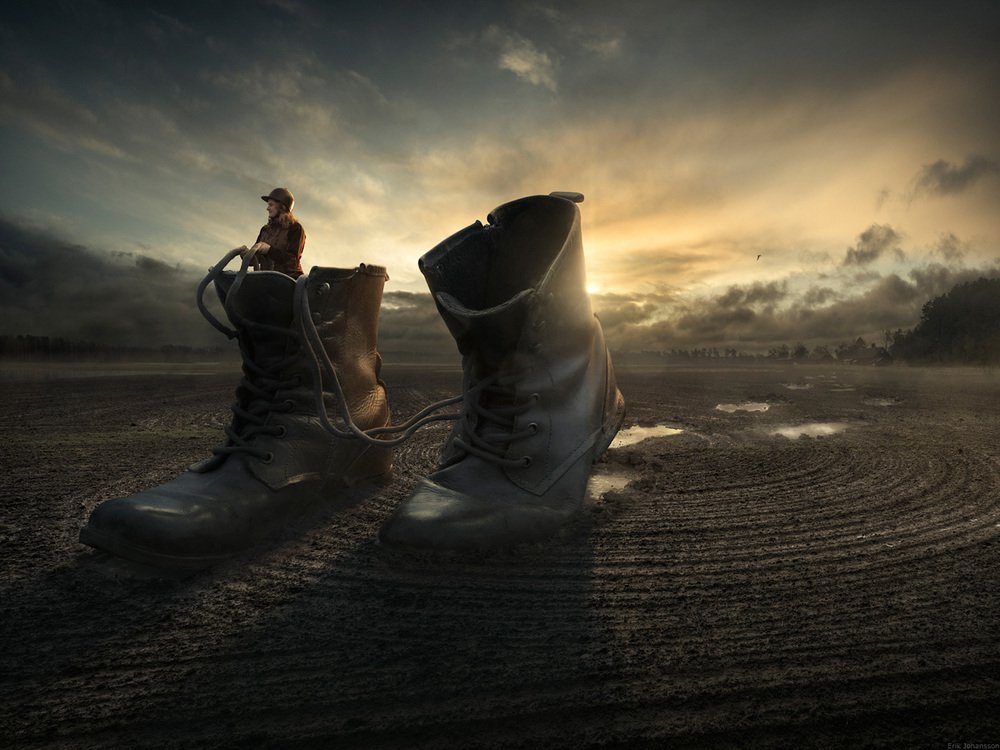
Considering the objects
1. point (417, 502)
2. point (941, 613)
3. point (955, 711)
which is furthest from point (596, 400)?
point (955, 711)

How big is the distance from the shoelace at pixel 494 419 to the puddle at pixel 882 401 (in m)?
4.61

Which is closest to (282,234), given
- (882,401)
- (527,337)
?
(527,337)

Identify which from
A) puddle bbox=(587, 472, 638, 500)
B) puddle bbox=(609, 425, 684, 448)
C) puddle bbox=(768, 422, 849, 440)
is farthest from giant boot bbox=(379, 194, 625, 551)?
puddle bbox=(768, 422, 849, 440)

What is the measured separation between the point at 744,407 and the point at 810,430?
1.45 metres

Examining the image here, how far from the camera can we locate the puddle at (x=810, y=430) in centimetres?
306

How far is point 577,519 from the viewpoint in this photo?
5.16ft

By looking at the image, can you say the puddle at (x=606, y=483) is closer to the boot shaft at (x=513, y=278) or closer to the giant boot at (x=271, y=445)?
the boot shaft at (x=513, y=278)

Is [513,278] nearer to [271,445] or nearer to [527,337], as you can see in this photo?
[527,337]

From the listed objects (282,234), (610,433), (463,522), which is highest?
(282,234)

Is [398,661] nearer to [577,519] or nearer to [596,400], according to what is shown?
[577,519]

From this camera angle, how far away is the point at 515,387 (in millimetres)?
1584

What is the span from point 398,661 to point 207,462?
983 mm

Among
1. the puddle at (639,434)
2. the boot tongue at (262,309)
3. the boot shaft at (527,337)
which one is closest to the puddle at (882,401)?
the puddle at (639,434)

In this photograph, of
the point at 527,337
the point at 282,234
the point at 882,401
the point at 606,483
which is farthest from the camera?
the point at 882,401
